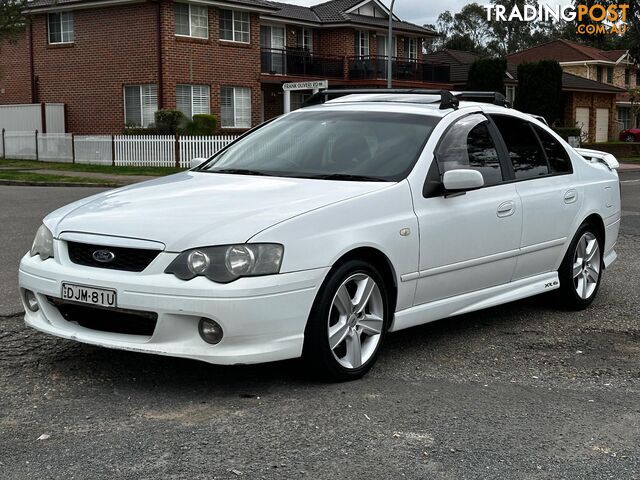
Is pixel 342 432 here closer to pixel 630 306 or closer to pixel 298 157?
pixel 298 157

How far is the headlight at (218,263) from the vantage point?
4.54 meters

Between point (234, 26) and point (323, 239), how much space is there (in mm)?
30532

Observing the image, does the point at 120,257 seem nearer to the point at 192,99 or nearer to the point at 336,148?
the point at 336,148

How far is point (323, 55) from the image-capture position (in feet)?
139

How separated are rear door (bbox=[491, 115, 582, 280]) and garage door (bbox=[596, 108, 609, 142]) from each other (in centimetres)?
5282

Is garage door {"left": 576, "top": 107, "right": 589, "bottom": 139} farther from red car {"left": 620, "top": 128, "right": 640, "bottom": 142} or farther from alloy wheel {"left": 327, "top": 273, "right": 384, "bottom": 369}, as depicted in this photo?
alloy wheel {"left": 327, "top": 273, "right": 384, "bottom": 369}

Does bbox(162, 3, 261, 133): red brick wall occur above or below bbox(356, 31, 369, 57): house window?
below

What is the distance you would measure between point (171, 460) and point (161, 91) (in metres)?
28.7

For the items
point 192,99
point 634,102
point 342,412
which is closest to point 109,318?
point 342,412

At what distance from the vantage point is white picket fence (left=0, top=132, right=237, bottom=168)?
93.2 ft

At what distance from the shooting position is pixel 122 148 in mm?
29172

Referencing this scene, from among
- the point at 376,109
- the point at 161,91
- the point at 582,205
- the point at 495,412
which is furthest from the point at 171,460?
the point at 161,91

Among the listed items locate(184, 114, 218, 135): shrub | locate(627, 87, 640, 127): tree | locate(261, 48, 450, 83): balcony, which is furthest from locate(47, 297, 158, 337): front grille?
locate(627, 87, 640, 127): tree

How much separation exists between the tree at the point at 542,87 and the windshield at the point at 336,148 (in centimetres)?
3927
